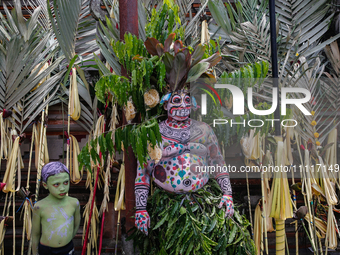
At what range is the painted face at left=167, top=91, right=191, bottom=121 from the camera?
216cm

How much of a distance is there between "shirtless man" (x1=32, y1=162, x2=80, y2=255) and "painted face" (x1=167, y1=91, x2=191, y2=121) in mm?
805

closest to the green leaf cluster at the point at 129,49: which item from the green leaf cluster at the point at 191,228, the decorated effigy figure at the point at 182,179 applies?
the decorated effigy figure at the point at 182,179

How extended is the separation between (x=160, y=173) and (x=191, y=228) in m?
0.41

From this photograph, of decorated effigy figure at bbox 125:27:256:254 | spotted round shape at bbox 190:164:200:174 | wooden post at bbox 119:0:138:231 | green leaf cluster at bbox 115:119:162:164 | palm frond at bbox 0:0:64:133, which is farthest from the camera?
palm frond at bbox 0:0:64:133

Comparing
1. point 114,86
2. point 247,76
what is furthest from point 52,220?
point 247,76

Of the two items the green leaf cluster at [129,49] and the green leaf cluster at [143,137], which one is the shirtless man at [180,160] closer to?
the green leaf cluster at [143,137]

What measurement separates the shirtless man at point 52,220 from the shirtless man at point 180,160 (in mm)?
471

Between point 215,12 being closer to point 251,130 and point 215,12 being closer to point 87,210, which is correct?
point 251,130

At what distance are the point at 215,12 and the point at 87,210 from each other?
6.59ft

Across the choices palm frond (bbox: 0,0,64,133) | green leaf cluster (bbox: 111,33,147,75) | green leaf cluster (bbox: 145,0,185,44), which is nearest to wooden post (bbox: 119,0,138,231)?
green leaf cluster (bbox: 145,0,185,44)

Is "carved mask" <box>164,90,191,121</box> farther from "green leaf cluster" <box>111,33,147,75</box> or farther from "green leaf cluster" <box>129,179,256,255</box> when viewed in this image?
"green leaf cluster" <box>129,179,256,255</box>

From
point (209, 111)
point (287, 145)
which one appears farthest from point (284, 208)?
point (209, 111)

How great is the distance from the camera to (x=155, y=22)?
230 cm

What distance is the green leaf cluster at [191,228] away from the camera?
203cm
